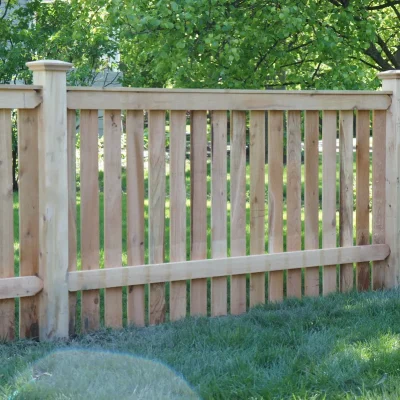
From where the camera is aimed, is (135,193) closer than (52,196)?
No

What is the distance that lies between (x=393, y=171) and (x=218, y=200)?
139cm

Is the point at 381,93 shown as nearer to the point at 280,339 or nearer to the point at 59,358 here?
the point at 280,339

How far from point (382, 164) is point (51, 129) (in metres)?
2.41

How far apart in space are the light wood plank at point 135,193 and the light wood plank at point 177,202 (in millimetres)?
203

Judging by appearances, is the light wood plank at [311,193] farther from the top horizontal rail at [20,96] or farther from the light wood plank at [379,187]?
the top horizontal rail at [20,96]

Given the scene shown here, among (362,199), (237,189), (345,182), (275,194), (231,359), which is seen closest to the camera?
(231,359)

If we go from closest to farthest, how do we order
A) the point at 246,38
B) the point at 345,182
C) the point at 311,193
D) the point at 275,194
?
the point at 275,194
the point at 311,193
the point at 345,182
the point at 246,38

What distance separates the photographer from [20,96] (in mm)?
4039

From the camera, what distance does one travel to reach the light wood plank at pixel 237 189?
470cm

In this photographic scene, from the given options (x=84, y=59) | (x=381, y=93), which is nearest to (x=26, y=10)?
(x=84, y=59)

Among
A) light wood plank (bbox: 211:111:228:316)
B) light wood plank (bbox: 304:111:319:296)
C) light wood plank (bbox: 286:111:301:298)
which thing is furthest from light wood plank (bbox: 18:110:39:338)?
light wood plank (bbox: 304:111:319:296)

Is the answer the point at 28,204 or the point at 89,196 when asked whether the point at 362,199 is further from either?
the point at 28,204

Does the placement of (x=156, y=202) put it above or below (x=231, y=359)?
above

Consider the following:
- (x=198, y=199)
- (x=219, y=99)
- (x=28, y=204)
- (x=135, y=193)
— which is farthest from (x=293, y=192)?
(x=28, y=204)
